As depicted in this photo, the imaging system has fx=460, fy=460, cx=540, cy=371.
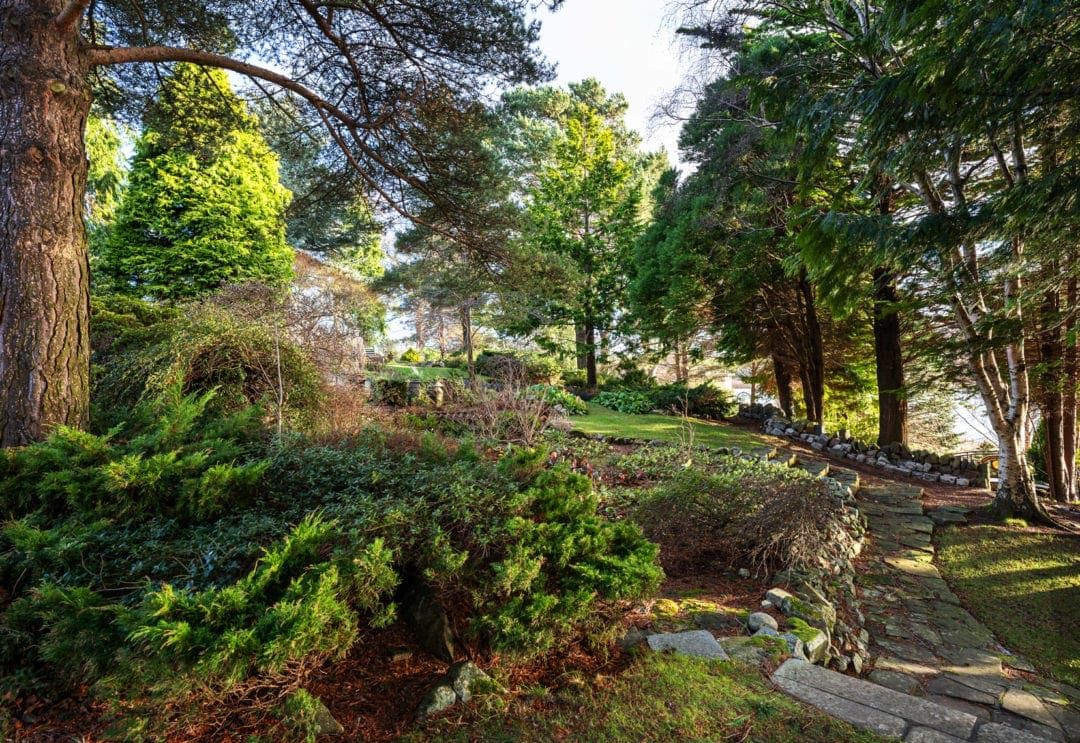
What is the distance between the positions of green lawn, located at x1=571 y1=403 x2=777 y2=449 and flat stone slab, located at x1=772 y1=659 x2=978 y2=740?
4594 mm

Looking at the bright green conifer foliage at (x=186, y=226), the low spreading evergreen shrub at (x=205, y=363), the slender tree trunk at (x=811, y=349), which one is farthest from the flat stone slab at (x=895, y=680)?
the bright green conifer foliage at (x=186, y=226)

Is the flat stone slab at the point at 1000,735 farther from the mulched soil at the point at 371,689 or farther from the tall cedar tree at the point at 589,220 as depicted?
the tall cedar tree at the point at 589,220

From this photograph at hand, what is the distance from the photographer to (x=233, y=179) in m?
8.75

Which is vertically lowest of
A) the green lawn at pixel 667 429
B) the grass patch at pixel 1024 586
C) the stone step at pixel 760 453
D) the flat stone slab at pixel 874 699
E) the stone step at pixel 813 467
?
the grass patch at pixel 1024 586

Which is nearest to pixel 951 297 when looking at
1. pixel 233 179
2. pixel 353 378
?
pixel 353 378

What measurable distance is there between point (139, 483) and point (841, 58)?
770 centimetres

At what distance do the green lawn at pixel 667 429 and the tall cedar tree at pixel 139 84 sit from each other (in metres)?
4.63

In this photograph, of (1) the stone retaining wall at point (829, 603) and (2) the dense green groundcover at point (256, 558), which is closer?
(2) the dense green groundcover at point (256, 558)

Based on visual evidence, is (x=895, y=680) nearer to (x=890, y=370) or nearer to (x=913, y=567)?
(x=913, y=567)

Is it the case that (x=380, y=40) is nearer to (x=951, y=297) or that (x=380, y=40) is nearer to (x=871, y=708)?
(x=871, y=708)

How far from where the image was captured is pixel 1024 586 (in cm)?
395

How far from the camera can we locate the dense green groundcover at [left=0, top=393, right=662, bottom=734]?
4.74 feet

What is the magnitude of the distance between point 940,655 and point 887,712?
59.2 inches

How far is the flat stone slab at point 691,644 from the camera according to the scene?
86.5 inches
